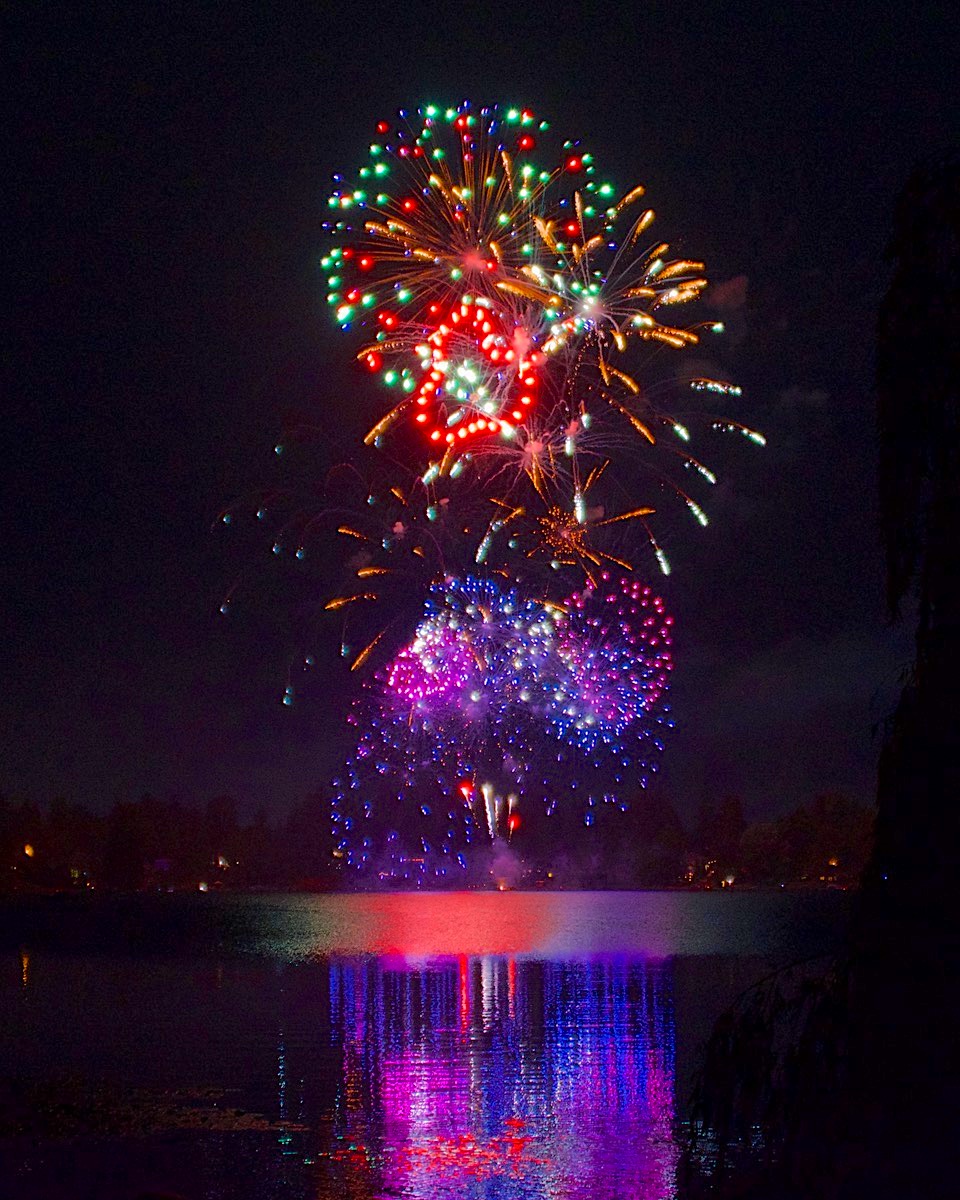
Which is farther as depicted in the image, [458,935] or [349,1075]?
[458,935]

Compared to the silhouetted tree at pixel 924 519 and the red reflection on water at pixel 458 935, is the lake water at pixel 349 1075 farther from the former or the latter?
the red reflection on water at pixel 458 935

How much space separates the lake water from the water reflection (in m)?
0.07

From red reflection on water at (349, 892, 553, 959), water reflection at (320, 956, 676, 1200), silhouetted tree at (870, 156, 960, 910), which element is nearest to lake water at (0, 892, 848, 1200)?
water reflection at (320, 956, 676, 1200)

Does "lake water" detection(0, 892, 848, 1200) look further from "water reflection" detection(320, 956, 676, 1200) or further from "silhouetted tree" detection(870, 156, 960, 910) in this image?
"silhouetted tree" detection(870, 156, 960, 910)

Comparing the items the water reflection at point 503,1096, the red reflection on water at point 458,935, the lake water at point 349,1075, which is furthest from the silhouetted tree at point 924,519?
the red reflection on water at point 458,935

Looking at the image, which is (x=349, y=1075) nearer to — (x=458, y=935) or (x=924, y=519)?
(x=924, y=519)

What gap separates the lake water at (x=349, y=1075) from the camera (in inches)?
810

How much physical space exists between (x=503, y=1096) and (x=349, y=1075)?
4.55 m

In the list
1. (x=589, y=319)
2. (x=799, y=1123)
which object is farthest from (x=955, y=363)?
(x=589, y=319)

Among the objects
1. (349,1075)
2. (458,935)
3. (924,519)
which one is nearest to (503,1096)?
(349,1075)

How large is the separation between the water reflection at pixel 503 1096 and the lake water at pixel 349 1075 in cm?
7

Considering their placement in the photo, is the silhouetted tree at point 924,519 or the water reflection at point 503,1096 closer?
the silhouetted tree at point 924,519

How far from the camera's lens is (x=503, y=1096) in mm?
28422

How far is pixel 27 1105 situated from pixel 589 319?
1863 cm
